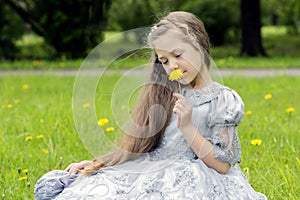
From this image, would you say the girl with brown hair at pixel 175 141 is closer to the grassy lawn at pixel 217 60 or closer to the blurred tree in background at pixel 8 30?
the grassy lawn at pixel 217 60

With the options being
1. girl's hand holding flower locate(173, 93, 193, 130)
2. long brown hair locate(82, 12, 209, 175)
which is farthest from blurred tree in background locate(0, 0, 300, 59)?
girl's hand holding flower locate(173, 93, 193, 130)

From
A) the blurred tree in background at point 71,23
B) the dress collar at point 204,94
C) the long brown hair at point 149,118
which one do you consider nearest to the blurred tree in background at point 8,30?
the blurred tree in background at point 71,23

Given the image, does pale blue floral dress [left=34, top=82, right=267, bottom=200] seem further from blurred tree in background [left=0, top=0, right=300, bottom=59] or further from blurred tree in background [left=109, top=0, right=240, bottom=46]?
blurred tree in background [left=109, top=0, right=240, bottom=46]

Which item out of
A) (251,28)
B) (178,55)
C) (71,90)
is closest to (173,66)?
(178,55)

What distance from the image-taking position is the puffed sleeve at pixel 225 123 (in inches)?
104

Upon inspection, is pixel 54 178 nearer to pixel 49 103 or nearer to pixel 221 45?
pixel 49 103

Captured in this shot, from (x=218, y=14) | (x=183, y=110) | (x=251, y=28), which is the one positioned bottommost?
(x=218, y=14)

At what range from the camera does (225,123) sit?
2.65 m

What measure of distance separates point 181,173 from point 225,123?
0.27 metres

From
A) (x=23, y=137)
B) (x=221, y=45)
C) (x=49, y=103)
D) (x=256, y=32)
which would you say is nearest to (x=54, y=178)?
(x=23, y=137)

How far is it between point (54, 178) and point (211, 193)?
0.71 m

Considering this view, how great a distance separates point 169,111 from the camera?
2789 mm

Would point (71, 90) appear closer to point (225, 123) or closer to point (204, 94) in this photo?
point (204, 94)

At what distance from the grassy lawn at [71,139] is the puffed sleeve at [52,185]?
0.95 ft
